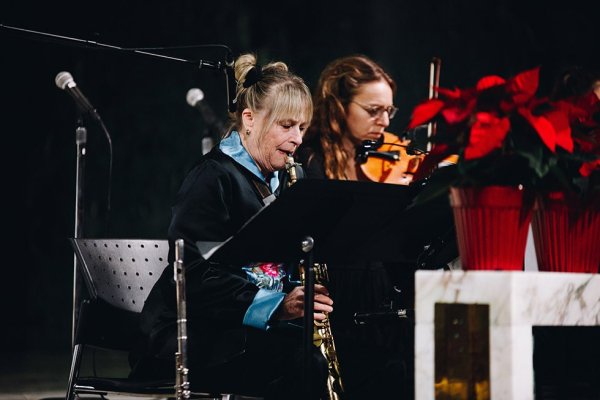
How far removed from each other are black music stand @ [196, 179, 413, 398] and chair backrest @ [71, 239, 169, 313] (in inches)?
26.7

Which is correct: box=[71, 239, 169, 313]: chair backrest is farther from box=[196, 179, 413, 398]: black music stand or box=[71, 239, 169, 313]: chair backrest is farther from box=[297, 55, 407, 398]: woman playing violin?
box=[196, 179, 413, 398]: black music stand

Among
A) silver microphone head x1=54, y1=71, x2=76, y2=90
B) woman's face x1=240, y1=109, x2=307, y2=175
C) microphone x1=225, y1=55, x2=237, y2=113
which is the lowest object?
woman's face x1=240, y1=109, x2=307, y2=175

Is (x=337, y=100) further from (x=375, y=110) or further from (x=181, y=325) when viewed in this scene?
(x=181, y=325)

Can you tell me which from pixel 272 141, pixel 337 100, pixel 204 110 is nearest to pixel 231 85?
pixel 272 141

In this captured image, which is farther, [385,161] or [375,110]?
[385,161]

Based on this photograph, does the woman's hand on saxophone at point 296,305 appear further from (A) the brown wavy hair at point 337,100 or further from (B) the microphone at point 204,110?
(B) the microphone at point 204,110

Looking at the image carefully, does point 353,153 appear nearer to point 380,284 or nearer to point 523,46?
point 380,284

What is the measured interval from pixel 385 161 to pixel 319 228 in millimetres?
1862

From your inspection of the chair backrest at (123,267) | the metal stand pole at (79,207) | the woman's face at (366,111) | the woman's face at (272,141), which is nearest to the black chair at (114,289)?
the chair backrest at (123,267)

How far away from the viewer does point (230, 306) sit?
7.51ft

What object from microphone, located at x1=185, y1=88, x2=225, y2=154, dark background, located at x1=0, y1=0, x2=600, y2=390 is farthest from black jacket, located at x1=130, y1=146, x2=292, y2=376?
dark background, located at x1=0, y1=0, x2=600, y2=390

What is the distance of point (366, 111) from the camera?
146 inches

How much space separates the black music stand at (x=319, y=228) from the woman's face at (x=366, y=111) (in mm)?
1627

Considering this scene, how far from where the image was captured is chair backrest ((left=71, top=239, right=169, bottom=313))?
259 centimetres
